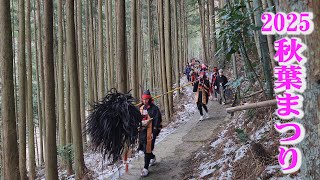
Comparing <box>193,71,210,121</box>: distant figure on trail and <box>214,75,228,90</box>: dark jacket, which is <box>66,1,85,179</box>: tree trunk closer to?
<box>193,71,210,121</box>: distant figure on trail

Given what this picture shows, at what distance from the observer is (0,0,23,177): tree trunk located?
19.1 ft

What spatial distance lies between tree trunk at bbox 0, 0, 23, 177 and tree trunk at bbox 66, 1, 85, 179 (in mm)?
1618

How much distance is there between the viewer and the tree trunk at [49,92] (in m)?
6.36

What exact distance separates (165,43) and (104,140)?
8253mm

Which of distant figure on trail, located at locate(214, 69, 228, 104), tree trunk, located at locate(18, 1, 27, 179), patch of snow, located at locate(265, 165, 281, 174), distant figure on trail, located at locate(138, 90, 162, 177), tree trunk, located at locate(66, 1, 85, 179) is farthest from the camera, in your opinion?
distant figure on trail, located at locate(214, 69, 228, 104)

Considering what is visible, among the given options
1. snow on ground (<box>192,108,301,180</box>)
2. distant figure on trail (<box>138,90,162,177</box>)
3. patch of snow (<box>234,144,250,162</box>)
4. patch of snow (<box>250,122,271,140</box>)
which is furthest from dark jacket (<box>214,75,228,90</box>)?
patch of snow (<box>234,144,250,162</box>)

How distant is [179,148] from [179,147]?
10 cm

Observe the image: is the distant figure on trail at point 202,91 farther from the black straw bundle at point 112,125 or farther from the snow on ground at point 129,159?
the black straw bundle at point 112,125

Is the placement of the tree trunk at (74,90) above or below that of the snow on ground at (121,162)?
above

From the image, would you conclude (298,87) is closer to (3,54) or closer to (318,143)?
(318,143)

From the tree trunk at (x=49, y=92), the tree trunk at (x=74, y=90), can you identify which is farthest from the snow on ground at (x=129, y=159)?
the tree trunk at (x=49, y=92)

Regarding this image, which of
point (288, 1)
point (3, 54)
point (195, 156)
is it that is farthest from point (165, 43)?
point (288, 1)

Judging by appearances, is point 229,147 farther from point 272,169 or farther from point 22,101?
point 22,101

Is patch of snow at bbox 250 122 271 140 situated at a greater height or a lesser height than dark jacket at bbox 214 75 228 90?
lesser
